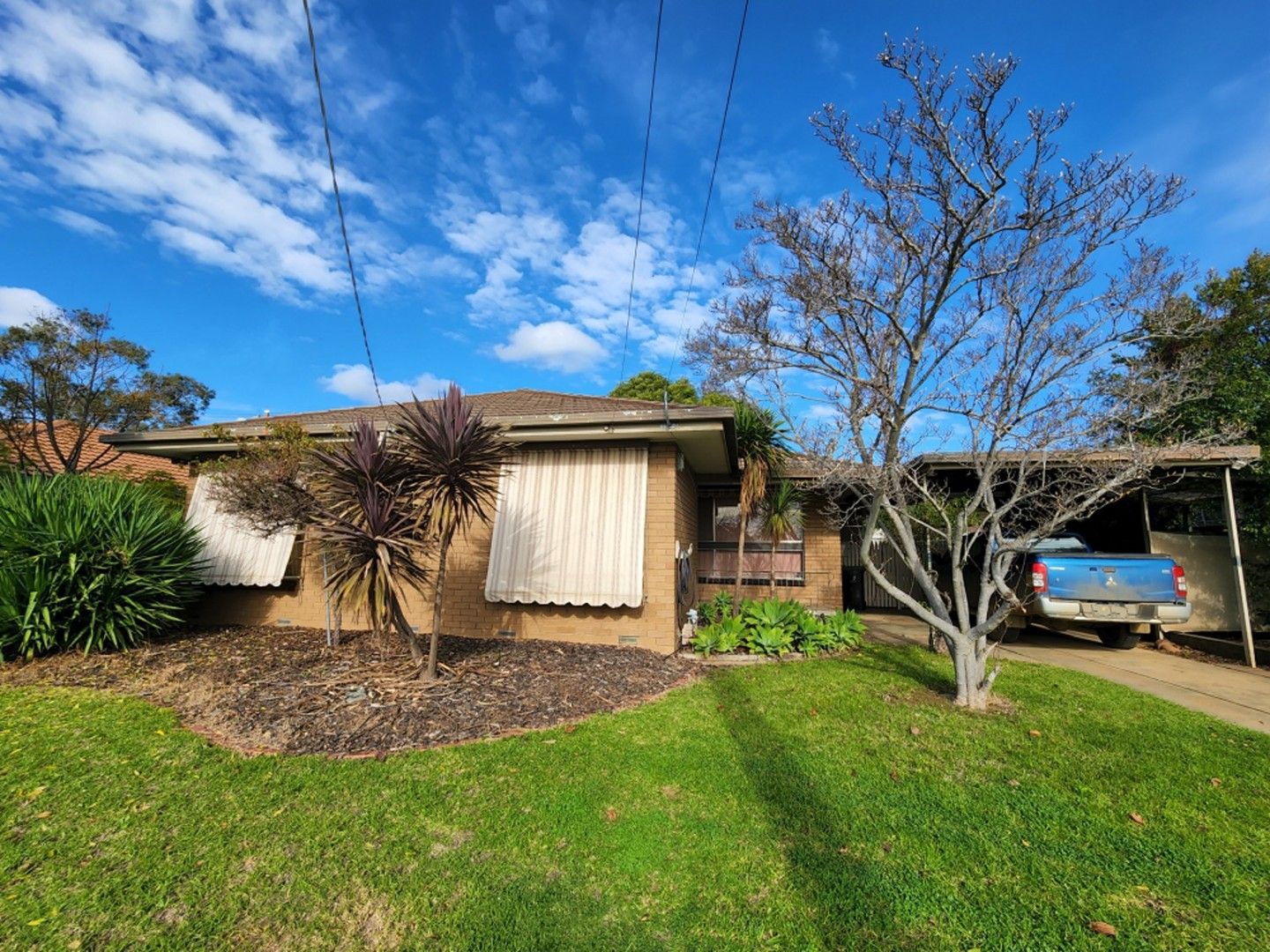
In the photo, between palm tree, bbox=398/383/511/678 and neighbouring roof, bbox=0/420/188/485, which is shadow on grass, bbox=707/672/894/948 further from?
neighbouring roof, bbox=0/420/188/485

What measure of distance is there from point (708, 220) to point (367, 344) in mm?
5261

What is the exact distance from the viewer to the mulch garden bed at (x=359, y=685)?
4.49 meters

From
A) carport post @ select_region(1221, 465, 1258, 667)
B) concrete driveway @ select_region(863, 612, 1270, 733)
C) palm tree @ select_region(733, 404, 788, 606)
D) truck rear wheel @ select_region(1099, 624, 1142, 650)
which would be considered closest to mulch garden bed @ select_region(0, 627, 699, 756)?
palm tree @ select_region(733, 404, 788, 606)

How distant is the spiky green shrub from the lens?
5.92 metres

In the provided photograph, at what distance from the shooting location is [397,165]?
867 centimetres

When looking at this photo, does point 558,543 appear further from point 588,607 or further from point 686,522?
point 686,522

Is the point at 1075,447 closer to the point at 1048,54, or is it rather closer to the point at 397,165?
the point at 1048,54

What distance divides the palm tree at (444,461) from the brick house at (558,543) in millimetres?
1339

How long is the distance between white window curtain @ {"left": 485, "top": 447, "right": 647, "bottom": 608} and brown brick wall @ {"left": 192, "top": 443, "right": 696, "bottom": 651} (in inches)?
8.5

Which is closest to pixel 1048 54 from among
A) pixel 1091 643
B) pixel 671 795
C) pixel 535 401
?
pixel 671 795

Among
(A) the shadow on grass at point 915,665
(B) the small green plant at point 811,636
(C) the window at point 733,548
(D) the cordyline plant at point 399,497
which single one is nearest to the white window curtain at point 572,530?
(D) the cordyline plant at point 399,497

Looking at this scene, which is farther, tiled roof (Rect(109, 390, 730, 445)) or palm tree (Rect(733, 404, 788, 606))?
palm tree (Rect(733, 404, 788, 606))

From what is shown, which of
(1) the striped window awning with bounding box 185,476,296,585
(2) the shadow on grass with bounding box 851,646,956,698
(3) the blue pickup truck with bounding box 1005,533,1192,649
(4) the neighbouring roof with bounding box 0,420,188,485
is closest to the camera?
(2) the shadow on grass with bounding box 851,646,956,698

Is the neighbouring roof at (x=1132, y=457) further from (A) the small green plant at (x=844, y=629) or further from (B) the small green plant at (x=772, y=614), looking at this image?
(B) the small green plant at (x=772, y=614)
